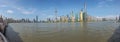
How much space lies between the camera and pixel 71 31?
50.9 ft

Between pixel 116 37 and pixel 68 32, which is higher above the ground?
pixel 68 32

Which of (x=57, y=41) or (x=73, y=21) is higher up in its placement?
(x=73, y=21)

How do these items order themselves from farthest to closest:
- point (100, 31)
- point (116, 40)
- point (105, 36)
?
1. point (100, 31)
2. point (105, 36)
3. point (116, 40)

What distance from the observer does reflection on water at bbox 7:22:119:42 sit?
44.0 feet

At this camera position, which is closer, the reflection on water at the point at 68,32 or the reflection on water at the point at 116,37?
the reflection on water at the point at 116,37

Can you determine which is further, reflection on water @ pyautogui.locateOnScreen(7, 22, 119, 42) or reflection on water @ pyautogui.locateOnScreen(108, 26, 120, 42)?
reflection on water @ pyautogui.locateOnScreen(7, 22, 119, 42)

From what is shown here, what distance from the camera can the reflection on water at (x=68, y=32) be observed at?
13423 millimetres

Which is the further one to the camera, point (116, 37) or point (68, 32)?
point (68, 32)

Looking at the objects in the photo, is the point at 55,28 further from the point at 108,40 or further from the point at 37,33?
the point at 108,40

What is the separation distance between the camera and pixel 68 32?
15.3 m

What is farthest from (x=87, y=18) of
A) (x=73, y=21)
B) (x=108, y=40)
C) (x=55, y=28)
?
(x=55, y=28)

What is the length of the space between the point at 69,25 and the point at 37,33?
2.66m

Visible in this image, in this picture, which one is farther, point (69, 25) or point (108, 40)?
point (69, 25)

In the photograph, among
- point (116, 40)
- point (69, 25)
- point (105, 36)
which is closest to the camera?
point (116, 40)
